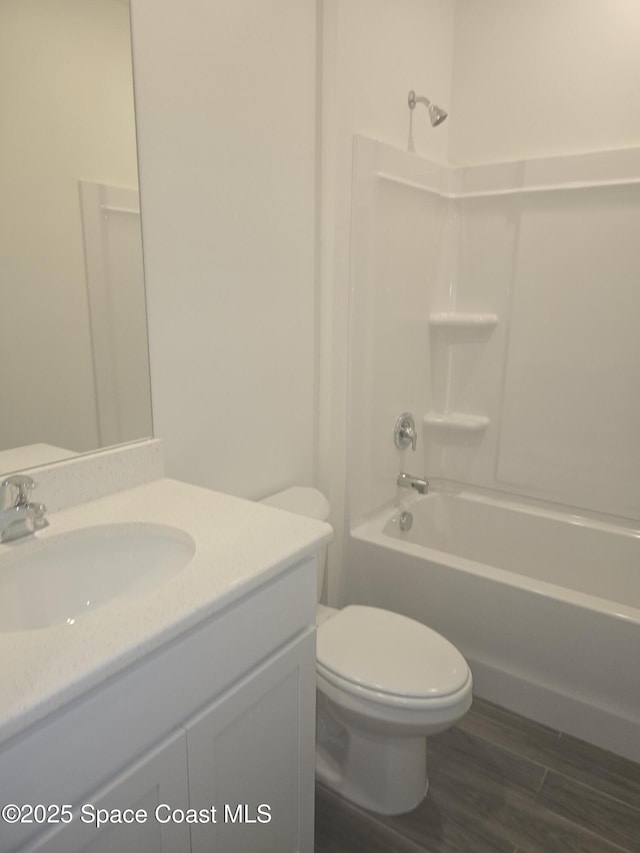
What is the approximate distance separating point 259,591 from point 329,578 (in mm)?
1137

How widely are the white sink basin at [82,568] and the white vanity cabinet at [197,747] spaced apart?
21cm

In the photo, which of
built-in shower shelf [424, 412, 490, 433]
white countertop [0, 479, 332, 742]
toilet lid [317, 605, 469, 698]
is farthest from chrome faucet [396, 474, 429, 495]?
white countertop [0, 479, 332, 742]

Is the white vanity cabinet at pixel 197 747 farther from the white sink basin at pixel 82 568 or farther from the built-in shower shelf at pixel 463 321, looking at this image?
the built-in shower shelf at pixel 463 321

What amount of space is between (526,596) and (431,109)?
170 cm

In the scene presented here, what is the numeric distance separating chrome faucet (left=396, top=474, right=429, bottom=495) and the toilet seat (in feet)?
2.38

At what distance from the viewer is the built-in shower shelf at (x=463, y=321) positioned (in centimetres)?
234

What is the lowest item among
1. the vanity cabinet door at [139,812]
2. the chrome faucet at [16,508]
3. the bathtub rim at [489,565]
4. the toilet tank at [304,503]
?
the bathtub rim at [489,565]

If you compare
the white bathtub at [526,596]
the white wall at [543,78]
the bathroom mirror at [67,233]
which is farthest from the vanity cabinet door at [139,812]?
the white wall at [543,78]

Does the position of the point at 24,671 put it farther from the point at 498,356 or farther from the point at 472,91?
the point at 472,91

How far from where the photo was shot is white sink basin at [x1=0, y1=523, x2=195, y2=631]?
3.24 feet

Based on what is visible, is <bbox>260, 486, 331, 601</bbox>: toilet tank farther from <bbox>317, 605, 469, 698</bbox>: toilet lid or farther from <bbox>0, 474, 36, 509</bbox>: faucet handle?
<bbox>0, 474, 36, 509</bbox>: faucet handle

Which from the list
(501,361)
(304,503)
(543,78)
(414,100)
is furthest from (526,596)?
(543,78)

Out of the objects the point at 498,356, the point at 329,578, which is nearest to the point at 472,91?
the point at 498,356

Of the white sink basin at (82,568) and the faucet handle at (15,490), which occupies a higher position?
the faucet handle at (15,490)
